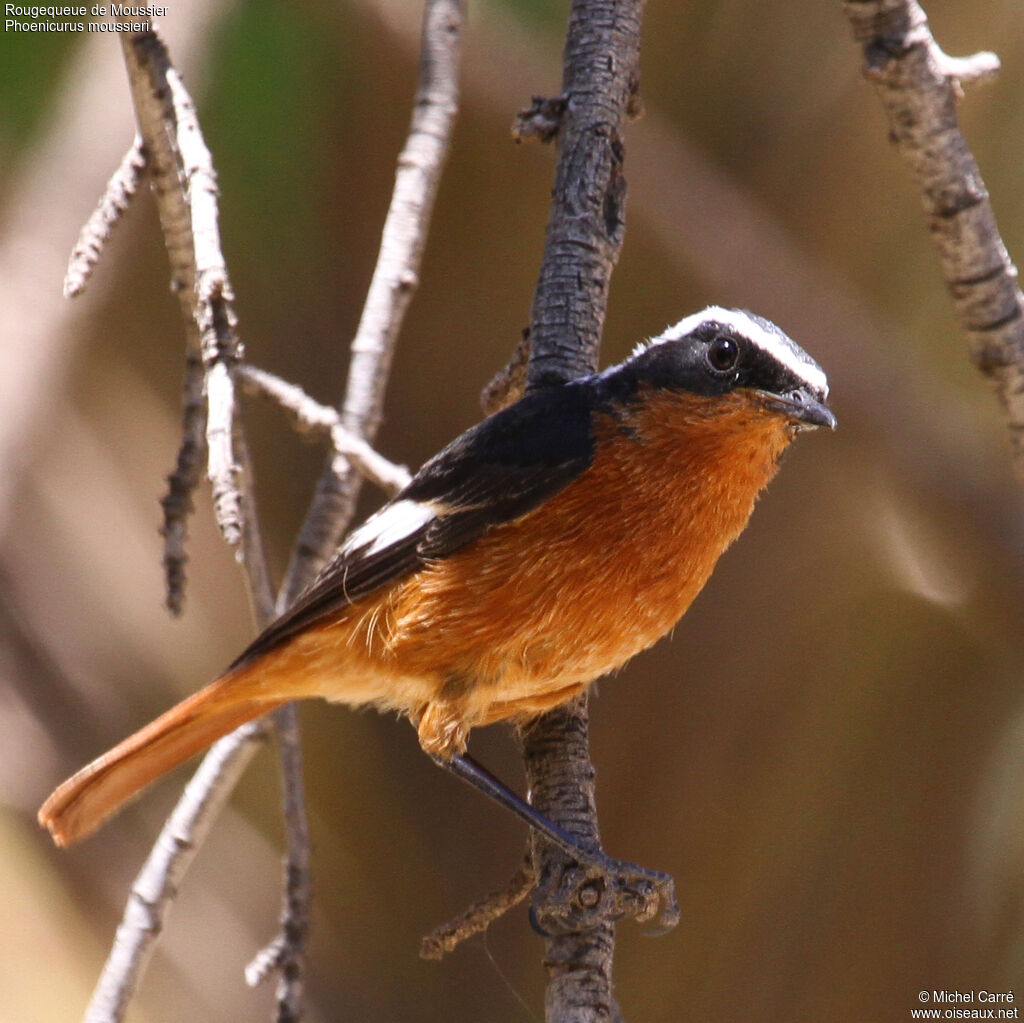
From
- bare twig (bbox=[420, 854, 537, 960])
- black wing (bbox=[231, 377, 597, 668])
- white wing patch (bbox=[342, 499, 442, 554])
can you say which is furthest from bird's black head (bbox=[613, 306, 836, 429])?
bare twig (bbox=[420, 854, 537, 960])

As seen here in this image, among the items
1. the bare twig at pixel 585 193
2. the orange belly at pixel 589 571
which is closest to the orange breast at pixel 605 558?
the orange belly at pixel 589 571

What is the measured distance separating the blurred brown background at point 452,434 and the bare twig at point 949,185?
1.08 metres

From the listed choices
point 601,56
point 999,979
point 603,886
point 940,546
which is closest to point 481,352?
point 601,56

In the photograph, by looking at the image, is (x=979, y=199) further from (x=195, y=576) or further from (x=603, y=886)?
(x=195, y=576)

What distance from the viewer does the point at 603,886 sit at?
190cm

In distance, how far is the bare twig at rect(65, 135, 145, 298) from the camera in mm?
1817

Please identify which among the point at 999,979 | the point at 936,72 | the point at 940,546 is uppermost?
the point at 936,72

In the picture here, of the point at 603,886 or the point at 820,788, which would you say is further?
the point at 820,788

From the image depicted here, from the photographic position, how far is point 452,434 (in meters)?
3.53

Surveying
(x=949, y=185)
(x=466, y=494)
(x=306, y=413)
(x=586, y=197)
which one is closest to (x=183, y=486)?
(x=306, y=413)

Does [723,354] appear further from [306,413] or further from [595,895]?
[595,895]

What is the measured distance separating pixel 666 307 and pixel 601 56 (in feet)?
3.21

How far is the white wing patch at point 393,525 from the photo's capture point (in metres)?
2.31

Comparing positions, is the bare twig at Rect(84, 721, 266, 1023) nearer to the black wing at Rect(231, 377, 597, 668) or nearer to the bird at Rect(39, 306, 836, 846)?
the bird at Rect(39, 306, 836, 846)
